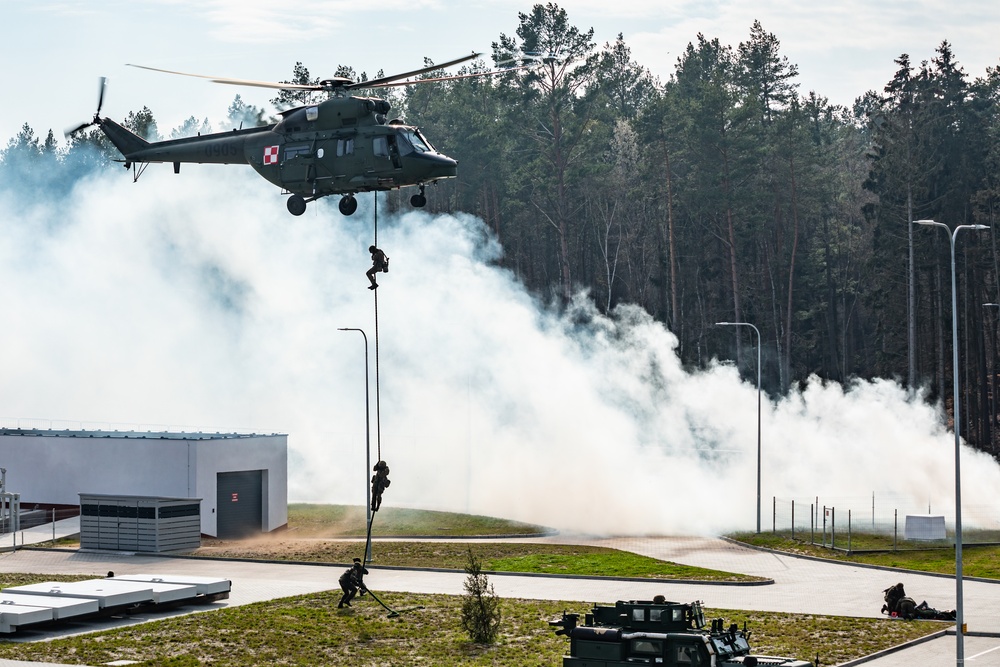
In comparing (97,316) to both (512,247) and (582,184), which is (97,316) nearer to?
(512,247)

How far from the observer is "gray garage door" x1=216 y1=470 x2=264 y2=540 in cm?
6294

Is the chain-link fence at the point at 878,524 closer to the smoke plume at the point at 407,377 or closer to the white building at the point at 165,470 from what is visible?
the smoke plume at the point at 407,377

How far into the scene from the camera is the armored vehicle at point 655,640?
27031mm

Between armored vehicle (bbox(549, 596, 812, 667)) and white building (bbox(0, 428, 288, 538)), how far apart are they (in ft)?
120

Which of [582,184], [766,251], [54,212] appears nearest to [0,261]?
[54,212]

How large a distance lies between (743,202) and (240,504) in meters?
51.4

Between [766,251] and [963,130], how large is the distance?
19292 mm

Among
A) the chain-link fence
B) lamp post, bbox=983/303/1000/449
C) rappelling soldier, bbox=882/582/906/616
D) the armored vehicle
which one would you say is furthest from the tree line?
the armored vehicle

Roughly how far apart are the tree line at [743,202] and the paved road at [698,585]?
38029 millimetres

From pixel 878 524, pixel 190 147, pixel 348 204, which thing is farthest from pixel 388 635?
pixel 878 524

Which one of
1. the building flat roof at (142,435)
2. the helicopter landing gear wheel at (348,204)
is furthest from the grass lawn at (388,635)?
the building flat roof at (142,435)

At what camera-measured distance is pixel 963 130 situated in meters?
90.4

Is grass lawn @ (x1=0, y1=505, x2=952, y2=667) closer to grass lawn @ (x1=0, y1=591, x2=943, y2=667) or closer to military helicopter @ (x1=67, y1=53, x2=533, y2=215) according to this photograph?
grass lawn @ (x1=0, y1=591, x2=943, y2=667)

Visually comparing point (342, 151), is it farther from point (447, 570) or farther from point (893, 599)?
point (893, 599)
